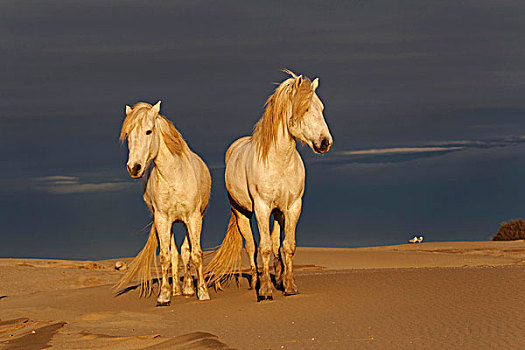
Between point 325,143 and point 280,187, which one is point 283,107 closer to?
point 325,143

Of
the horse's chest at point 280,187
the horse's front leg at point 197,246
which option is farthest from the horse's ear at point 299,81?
the horse's front leg at point 197,246

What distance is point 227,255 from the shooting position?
12125 millimetres

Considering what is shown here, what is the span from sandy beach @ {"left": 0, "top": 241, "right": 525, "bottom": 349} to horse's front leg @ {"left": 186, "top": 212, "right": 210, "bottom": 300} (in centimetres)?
27

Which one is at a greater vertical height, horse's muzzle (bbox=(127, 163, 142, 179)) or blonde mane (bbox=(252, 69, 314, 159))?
blonde mane (bbox=(252, 69, 314, 159))

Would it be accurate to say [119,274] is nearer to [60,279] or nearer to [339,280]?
[60,279]

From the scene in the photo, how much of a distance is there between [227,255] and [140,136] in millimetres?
3495

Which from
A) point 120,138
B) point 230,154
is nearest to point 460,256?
point 230,154

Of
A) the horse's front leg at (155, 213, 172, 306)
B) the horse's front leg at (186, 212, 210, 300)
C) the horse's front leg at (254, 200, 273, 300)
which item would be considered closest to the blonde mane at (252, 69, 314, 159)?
the horse's front leg at (254, 200, 273, 300)

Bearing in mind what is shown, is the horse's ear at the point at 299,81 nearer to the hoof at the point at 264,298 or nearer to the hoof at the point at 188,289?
the hoof at the point at 264,298

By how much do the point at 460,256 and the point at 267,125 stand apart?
1498cm

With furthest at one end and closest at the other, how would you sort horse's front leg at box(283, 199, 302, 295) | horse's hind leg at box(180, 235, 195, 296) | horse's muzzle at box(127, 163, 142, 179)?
1. horse's hind leg at box(180, 235, 195, 296)
2. horse's front leg at box(283, 199, 302, 295)
3. horse's muzzle at box(127, 163, 142, 179)

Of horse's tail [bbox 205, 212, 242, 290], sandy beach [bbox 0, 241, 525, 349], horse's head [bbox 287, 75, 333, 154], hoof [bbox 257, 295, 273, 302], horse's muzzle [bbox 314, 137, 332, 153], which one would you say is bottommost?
sandy beach [bbox 0, 241, 525, 349]

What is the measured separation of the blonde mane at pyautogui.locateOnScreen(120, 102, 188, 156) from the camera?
9586 millimetres

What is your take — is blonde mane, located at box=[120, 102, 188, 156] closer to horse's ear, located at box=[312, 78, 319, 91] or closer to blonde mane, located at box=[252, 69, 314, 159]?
blonde mane, located at box=[252, 69, 314, 159]
